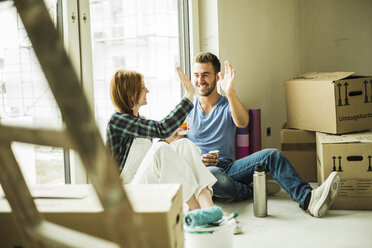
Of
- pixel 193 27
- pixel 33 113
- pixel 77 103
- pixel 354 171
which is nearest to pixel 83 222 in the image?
pixel 77 103

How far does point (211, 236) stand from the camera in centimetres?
197

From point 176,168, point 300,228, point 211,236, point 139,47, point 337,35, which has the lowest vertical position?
point 300,228

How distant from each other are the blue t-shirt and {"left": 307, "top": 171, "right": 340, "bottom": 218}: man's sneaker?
699mm

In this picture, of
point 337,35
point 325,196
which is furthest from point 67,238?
point 337,35

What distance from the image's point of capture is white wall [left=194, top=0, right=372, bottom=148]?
3.56 m

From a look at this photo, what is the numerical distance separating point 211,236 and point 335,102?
1467 millimetres

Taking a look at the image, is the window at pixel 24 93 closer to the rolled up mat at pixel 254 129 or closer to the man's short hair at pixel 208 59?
the man's short hair at pixel 208 59

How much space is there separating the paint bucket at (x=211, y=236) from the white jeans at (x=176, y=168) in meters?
0.38

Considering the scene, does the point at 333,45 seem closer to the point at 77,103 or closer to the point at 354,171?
the point at 354,171

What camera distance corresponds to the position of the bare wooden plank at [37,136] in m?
0.68

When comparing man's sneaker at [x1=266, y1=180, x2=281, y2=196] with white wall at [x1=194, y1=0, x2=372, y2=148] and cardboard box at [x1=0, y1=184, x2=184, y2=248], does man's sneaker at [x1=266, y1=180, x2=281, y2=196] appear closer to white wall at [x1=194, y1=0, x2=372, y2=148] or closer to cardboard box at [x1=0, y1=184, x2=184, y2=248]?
white wall at [x1=194, y1=0, x2=372, y2=148]

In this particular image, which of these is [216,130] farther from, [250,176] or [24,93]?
[24,93]

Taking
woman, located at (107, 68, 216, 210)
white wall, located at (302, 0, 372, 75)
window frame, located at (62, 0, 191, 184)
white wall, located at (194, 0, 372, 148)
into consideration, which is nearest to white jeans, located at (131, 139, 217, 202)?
woman, located at (107, 68, 216, 210)

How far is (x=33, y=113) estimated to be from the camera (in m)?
2.45
